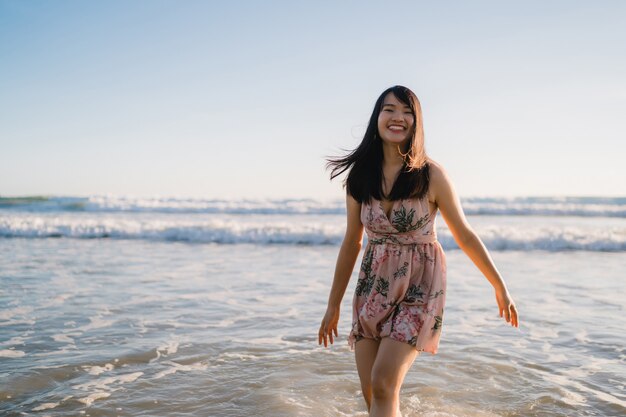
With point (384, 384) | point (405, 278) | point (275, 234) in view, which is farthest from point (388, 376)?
point (275, 234)

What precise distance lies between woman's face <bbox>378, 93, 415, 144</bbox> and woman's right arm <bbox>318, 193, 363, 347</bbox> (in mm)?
455

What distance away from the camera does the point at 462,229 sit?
3.12 metres

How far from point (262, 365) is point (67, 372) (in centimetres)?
174

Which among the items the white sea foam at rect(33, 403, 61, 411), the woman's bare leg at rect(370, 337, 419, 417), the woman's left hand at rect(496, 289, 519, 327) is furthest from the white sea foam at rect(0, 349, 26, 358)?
the woman's left hand at rect(496, 289, 519, 327)

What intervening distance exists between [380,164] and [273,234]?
40.3ft

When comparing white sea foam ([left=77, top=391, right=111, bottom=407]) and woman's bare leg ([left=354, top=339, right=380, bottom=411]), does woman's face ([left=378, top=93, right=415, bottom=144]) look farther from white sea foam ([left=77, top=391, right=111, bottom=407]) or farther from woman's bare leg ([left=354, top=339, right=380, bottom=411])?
white sea foam ([left=77, top=391, right=111, bottom=407])

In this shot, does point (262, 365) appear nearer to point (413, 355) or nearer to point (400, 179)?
point (413, 355)

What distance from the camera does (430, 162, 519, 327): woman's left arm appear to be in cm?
306

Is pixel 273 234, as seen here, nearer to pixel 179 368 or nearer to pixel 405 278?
pixel 179 368

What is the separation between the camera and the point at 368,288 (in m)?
3.19

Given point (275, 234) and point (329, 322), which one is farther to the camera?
point (275, 234)

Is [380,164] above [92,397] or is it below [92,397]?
above

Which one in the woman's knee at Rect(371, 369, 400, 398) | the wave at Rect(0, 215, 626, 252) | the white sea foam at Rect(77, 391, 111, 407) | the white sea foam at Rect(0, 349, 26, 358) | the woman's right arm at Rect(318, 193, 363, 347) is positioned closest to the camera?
the woman's knee at Rect(371, 369, 400, 398)

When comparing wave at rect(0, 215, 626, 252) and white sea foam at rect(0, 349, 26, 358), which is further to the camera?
wave at rect(0, 215, 626, 252)
